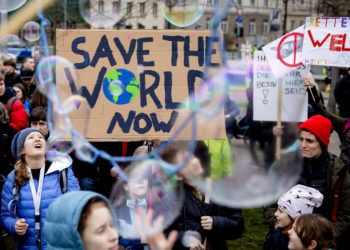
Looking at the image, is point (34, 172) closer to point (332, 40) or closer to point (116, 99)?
point (116, 99)

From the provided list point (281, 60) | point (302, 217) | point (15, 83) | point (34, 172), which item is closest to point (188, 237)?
point (302, 217)

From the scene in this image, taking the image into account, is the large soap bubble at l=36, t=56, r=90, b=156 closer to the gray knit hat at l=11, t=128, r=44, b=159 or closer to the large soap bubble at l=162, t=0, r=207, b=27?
the gray knit hat at l=11, t=128, r=44, b=159

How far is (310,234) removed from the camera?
3.18 metres

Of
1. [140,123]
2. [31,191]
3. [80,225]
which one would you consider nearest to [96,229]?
[80,225]

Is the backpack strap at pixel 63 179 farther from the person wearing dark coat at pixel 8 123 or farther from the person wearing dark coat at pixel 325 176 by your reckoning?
the person wearing dark coat at pixel 8 123

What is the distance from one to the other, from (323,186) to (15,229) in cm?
188

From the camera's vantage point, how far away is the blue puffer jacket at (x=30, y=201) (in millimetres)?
3715

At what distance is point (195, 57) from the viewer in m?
3.74

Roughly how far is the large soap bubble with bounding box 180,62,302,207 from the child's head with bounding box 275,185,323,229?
0.56m

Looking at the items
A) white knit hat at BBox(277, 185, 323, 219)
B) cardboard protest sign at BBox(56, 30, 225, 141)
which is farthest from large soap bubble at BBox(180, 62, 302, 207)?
white knit hat at BBox(277, 185, 323, 219)

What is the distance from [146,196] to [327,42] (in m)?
2.48

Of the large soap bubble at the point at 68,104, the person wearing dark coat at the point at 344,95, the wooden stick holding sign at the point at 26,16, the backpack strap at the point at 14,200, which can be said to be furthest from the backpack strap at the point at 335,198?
the person wearing dark coat at the point at 344,95

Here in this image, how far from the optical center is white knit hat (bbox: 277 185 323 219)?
348 centimetres

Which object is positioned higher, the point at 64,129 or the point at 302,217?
the point at 64,129
